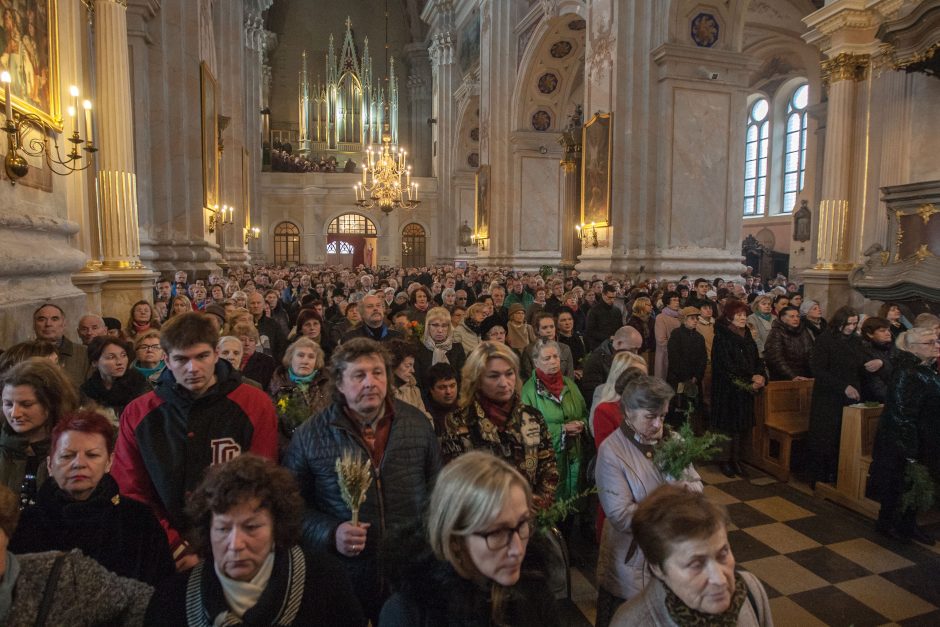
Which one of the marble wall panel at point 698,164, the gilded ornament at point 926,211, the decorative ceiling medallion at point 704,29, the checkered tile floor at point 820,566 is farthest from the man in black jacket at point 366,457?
the decorative ceiling medallion at point 704,29

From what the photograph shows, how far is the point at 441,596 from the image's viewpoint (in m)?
1.61

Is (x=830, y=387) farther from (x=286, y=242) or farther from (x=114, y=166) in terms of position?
(x=286, y=242)

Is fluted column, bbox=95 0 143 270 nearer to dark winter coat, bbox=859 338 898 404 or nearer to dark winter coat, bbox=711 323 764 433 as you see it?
dark winter coat, bbox=711 323 764 433

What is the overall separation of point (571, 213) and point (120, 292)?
1507cm

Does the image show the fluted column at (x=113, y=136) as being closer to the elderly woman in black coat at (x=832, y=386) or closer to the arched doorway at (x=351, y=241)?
the elderly woman in black coat at (x=832, y=386)

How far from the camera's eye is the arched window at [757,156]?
2455 cm

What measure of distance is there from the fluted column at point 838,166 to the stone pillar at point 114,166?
9.88 metres

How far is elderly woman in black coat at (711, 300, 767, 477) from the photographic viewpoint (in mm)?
5781

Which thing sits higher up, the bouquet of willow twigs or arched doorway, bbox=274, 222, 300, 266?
arched doorway, bbox=274, 222, 300, 266

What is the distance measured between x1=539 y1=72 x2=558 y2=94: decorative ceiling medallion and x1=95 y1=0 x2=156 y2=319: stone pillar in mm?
15991

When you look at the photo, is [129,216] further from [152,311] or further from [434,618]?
[434,618]

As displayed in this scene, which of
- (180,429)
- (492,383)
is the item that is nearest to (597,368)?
(492,383)

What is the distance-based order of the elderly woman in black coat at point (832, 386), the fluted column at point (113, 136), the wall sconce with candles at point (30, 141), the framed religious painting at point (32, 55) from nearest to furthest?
the wall sconce with candles at point (30, 141), the framed religious painting at point (32, 55), the elderly woman in black coat at point (832, 386), the fluted column at point (113, 136)

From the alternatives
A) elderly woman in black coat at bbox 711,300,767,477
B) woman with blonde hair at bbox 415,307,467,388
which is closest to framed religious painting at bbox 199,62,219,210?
woman with blonde hair at bbox 415,307,467,388
